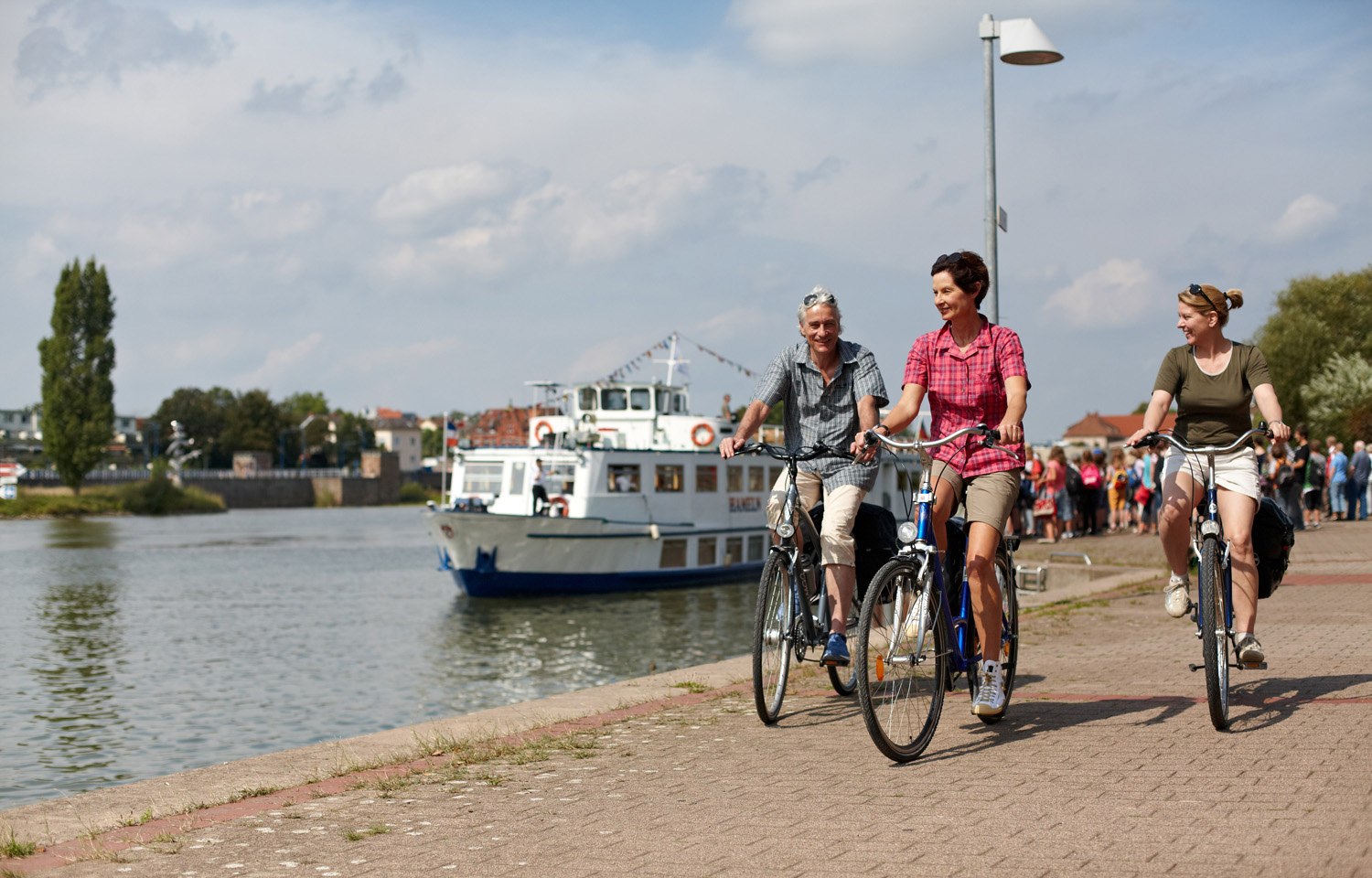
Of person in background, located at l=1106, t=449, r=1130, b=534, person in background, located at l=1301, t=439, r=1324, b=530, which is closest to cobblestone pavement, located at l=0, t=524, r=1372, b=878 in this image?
person in background, located at l=1106, t=449, r=1130, b=534

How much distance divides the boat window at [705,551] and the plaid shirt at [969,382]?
25.6 meters

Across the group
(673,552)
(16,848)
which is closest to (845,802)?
(16,848)

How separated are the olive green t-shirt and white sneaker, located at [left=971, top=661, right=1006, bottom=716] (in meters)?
1.41

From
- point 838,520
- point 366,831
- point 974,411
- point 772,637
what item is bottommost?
point 366,831

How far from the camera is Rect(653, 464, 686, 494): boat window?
3114cm

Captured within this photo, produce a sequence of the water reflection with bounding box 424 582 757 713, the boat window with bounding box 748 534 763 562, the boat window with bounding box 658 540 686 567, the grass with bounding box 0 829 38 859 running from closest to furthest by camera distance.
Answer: the grass with bounding box 0 829 38 859, the water reflection with bounding box 424 582 757 713, the boat window with bounding box 658 540 686 567, the boat window with bounding box 748 534 763 562

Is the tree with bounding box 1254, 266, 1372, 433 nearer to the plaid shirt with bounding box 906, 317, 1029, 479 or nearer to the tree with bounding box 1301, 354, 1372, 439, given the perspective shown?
the tree with bounding box 1301, 354, 1372, 439

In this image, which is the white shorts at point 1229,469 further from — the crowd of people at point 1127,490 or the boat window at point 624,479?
the boat window at point 624,479

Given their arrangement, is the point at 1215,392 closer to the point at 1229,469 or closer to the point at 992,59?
Result: the point at 1229,469

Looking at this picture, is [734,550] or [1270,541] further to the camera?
[734,550]

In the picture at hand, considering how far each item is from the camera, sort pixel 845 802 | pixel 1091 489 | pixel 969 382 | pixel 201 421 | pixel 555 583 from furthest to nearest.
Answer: pixel 201 421
pixel 555 583
pixel 1091 489
pixel 969 382
pixel 845 802

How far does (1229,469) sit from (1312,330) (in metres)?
57.1

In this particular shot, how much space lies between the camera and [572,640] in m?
21.9

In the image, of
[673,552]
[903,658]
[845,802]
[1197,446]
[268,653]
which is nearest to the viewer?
[845,802]
